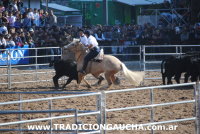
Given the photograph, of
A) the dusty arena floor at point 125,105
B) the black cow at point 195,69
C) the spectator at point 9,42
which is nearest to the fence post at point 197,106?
the dusty arena floor at point 125,105

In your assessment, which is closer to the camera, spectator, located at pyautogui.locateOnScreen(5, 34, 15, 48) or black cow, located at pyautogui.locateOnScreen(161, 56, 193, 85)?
black cow, located at pyautogui.locateOnScreen(161, 56, 193, 85)

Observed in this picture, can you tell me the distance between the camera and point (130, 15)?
1474 inches

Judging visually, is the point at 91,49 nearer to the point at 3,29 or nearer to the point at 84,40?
the point at 84,40

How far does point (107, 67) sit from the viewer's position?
14039 mm

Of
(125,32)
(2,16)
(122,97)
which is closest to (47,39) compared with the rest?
(2,16)

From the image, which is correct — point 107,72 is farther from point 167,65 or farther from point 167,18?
point 167,18

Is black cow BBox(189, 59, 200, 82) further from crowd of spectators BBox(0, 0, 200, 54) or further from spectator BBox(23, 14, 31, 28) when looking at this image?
spectator BBox(23, 14, 31, 28)

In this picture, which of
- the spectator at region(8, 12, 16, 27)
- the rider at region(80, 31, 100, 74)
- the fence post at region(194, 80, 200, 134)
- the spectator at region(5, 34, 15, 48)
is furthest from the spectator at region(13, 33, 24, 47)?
the fence post at region(194, 80, 200, 134)

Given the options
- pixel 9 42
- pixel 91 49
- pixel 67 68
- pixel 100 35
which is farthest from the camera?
pixel 100 35

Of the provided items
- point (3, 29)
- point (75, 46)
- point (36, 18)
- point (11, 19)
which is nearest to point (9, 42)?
point (3, 29)

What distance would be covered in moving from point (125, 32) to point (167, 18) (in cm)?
505

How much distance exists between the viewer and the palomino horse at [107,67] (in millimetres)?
13852

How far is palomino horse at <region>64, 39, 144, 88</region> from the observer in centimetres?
1385

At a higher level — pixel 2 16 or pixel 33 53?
pixel 2 16
